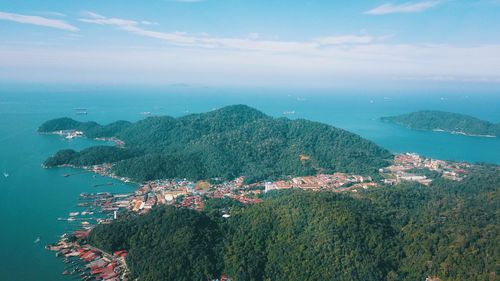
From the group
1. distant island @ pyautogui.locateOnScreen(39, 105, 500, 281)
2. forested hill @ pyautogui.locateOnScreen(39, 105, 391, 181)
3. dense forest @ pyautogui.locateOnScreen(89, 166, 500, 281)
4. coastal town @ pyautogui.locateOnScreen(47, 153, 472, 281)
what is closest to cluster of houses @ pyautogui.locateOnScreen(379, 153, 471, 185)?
coastal town @ pyautogui.locateOnScreen(47, 153, 472, 281)

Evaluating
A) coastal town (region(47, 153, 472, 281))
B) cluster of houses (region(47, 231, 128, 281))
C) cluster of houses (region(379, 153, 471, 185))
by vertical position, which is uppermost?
cluster of houses (region(379, 153, 471, 185))

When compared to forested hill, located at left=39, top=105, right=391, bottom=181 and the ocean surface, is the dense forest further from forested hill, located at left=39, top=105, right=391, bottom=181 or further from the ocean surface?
forested hill, located at left=39, top=105, right=391, bottom=181

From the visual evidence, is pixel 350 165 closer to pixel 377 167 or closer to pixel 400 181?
pixel 377 167


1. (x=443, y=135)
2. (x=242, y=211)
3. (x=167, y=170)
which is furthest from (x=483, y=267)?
(x=443, y=135)

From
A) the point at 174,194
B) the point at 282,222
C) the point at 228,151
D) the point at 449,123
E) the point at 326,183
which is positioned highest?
the point at 449,123

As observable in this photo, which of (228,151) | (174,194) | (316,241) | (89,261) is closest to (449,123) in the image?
(228,151)

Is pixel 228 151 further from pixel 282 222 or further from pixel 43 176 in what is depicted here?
pixel 282 222

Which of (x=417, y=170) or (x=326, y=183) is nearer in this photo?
(x=326, y=183)
